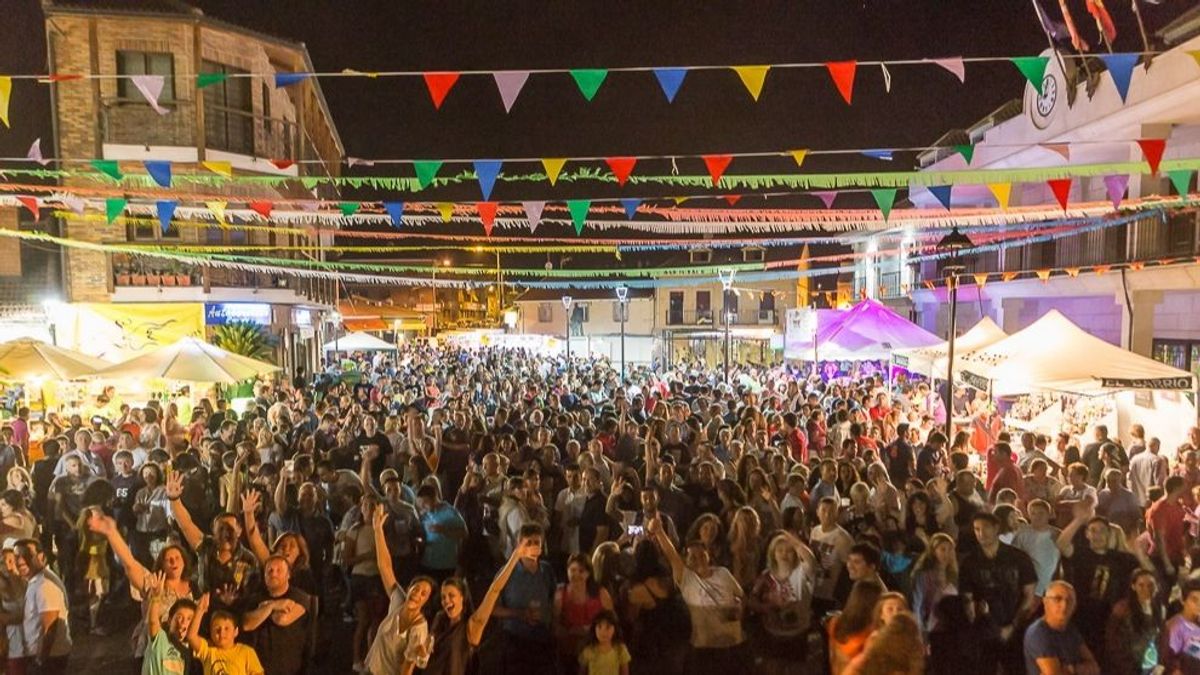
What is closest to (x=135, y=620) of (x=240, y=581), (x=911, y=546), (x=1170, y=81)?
(x=240, y=581)

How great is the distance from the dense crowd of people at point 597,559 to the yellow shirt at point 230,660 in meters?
0.01

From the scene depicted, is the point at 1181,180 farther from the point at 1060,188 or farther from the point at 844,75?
the point at 844,75

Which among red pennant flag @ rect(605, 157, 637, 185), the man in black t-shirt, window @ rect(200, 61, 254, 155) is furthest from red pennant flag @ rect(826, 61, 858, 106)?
window @ rect(200, 61, 254, 155)

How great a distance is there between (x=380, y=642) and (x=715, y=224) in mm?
10124

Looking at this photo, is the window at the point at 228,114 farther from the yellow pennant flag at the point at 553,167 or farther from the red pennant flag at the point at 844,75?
the red pennant flag at the point at 844,75

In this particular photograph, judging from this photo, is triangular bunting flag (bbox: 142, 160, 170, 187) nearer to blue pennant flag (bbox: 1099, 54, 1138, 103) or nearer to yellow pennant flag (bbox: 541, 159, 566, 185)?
yellow pennant flag (bbox: 541, 159, 566, 185)

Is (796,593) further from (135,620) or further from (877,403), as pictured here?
(877,403)

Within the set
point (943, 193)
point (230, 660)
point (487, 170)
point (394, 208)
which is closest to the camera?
point (230, 660)

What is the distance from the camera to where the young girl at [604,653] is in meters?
4.67

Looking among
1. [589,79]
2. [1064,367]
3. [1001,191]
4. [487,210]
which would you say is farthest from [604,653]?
[1064,367]

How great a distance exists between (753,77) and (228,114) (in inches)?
652

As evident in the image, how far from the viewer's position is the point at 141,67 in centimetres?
1812

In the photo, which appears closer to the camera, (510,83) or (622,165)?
(510,83)

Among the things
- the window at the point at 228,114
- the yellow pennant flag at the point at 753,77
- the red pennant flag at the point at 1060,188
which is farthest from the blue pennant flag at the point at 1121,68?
the window at the point at 228,114
